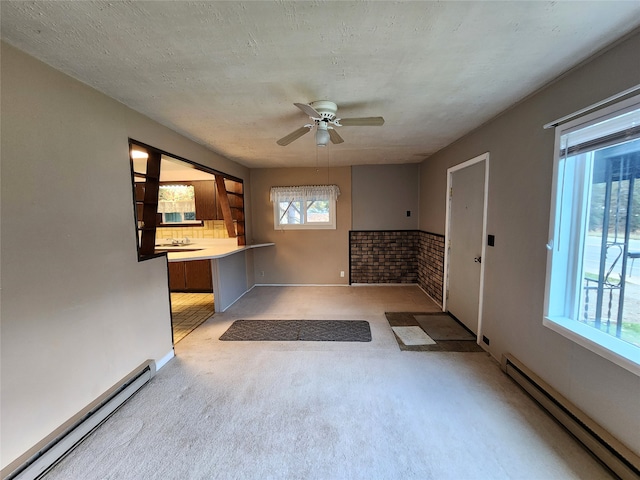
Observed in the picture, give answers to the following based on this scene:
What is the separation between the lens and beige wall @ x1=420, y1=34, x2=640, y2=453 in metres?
1.41

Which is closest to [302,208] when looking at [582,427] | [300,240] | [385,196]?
[300,240]

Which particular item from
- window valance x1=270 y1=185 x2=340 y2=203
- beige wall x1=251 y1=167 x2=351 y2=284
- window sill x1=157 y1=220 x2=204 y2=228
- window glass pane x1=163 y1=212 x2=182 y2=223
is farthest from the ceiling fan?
window glass pane x1=163 y1=212 x2=182 y2=223

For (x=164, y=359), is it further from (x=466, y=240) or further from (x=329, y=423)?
(x=466, y=240)

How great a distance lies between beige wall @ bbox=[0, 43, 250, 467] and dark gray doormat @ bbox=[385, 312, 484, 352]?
257 cm

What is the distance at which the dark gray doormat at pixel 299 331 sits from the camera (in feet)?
9.75

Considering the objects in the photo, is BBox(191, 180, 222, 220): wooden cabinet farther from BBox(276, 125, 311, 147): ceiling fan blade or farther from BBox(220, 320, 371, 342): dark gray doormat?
BBox(276, 125, 311, 147): ceiling fan blade

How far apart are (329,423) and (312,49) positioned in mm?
2275

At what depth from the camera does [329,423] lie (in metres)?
1.76

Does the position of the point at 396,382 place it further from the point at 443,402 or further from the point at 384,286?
the point at 384,286

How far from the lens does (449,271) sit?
3652 millimetres

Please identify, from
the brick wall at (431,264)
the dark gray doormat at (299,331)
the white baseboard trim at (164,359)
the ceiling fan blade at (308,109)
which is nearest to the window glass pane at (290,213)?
the dark gray doormat at (299,331)

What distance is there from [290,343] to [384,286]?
2.70 meters

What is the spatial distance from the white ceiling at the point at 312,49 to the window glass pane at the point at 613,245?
0.66 meters

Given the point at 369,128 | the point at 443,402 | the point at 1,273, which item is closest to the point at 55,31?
the point at 1,273
